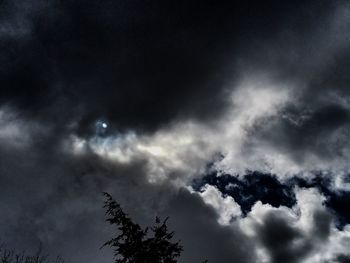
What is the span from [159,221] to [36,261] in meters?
16.6

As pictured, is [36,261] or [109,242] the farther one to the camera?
Result: [36,261]

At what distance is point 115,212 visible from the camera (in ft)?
56.2

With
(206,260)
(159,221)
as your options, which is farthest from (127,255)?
(206,260)

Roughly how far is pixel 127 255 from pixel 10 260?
16.4 m

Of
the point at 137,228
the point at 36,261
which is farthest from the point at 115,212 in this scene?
the point at 36,261

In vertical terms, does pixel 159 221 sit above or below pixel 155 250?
above

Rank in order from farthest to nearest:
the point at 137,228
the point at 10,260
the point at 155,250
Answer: the point at 10,260, the point at 137,228, the point at 155,250

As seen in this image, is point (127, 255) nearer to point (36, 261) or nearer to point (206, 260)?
point (206, 260)

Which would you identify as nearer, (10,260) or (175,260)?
(175,260)

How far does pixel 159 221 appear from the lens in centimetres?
1644

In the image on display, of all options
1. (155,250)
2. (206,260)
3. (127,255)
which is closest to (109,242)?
(127,255)

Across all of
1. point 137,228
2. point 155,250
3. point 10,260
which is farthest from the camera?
point 10,260

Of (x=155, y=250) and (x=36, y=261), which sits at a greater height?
(x=36, y=261)

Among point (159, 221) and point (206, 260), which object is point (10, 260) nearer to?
point (159, 221)
